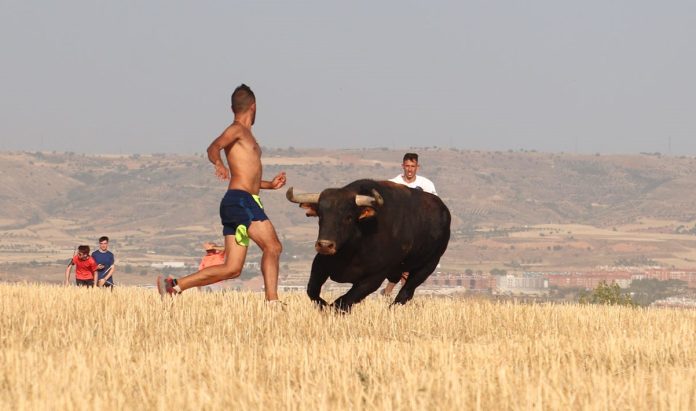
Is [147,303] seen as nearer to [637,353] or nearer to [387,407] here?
[637,353]

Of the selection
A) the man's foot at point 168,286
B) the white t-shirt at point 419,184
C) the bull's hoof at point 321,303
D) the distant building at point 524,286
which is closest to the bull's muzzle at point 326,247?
the bull's hoof at point 321,303

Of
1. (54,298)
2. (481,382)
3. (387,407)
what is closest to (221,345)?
(481,382)

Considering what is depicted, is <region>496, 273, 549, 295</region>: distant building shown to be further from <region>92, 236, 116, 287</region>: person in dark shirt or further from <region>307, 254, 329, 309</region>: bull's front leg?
<region>307, 254, 329, 309</region>: bull's front leg

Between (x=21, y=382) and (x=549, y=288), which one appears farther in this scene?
(x=549, y=288)

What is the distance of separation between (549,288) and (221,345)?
187080mm

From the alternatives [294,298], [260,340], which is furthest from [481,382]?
[294,298]

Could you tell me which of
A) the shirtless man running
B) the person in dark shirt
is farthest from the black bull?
the person in dark shirt

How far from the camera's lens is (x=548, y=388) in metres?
7.19

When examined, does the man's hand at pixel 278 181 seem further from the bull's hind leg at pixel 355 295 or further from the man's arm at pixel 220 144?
the bull's hind leg at pixel 355 295

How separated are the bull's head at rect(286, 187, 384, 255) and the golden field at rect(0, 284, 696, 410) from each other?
771 mm

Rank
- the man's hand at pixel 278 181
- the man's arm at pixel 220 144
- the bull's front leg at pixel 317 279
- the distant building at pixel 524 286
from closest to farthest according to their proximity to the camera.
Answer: the man's arm at pixel 220 144 → the man's hand at pixel 278 181 → the bull's front leg at pixel 317 279 → the distant building at pixel 524 286

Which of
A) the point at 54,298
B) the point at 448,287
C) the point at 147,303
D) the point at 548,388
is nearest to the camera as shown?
the point at 548,388

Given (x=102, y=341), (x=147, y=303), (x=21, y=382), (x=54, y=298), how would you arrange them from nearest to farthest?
(x=21, y=382)
(x=102, y=341)
(x=147, y=303)
(x=54, y=298)

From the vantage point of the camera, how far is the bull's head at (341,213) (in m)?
12.7
